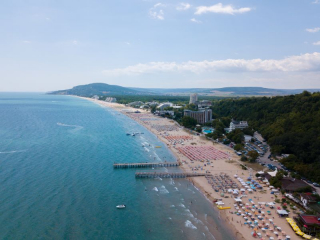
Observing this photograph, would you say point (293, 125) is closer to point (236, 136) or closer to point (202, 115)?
point (236, 136)

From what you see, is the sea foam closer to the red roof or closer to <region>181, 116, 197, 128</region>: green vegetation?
the red roof

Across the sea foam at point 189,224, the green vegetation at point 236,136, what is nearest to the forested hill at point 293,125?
the green vegetation at point 236,136

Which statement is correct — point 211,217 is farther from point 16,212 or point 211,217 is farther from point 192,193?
point 16,212

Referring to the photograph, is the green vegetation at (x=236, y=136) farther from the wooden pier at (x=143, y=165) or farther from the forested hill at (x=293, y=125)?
the wooden pier at (x=143, y=165)

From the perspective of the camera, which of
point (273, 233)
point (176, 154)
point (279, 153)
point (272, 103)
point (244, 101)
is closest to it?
point (273, 233)

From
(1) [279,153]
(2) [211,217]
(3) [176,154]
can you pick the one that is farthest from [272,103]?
(2) [211,217]

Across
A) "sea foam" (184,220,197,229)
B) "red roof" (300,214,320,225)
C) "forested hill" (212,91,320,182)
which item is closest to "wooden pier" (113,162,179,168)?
"sea foam" (184,220,197,229)
